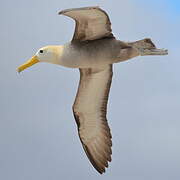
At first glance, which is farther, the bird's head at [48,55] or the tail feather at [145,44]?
the bird's head at [48,55]

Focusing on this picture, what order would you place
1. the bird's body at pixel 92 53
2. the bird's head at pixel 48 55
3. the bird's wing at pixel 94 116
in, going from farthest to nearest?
the bird's wing at pixel 94 116, the bird's head at pixel 48 55, the bird's body at pixel 92 53

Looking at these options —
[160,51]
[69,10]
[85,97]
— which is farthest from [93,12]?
[85,97]

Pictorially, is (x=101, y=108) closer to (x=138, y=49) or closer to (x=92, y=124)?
(x=92, y=124)

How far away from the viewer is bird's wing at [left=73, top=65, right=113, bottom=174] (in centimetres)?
1587

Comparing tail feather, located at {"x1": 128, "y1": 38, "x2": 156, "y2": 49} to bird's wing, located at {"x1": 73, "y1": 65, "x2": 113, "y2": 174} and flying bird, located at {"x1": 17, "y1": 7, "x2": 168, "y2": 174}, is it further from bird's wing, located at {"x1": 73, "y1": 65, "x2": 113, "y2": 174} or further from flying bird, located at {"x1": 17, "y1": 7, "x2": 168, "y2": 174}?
bird's wing, located at {"x1": 73, "y1": 65, "x2": 113, "y2": 174}

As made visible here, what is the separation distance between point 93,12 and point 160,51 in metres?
1.68

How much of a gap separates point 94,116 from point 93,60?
2449 millimetres

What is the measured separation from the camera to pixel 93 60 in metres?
14.2

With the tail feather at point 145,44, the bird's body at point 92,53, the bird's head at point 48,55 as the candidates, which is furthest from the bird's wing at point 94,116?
the tail feather at point 145,44

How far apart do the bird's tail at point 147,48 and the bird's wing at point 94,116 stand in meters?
1.77

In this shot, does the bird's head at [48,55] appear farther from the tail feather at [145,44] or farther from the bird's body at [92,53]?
the tail feather at [145,44]

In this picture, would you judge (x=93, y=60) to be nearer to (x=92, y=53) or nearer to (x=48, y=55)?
(x=92, y=53)

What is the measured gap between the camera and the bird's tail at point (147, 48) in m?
14.0

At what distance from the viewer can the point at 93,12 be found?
13391 mm
